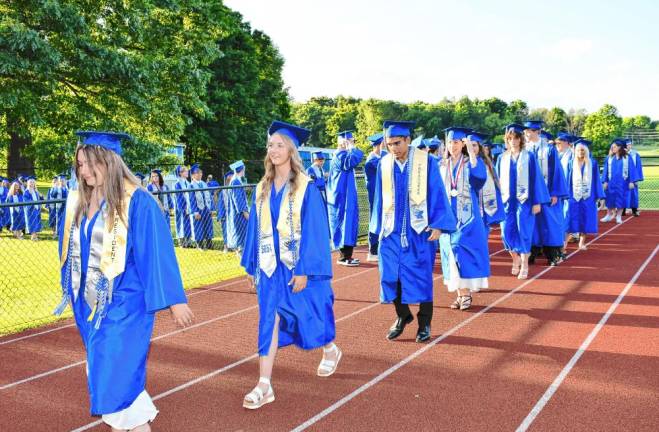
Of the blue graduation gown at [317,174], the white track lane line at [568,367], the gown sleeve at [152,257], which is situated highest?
the blue graduation gown at [317,174]

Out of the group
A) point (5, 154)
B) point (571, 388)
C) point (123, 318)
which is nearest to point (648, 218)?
point (571, 388)

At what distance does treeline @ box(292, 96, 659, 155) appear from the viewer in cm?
7362

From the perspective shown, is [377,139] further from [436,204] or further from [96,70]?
[96,70]

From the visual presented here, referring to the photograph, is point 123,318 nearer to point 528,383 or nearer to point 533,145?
point 528,383

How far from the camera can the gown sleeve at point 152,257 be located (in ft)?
10.5

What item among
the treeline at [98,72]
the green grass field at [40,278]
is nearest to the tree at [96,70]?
the treeline at [98,72]

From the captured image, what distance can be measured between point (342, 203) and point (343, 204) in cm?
2

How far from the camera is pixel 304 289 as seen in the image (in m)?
4.37

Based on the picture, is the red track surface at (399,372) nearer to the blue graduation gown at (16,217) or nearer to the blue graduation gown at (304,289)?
the blue graduation gown at (304,289)

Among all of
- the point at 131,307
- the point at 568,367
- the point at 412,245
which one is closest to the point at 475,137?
the point at 412,245

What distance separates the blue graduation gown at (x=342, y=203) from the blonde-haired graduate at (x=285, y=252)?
6.01 meters

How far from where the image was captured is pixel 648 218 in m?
17.2

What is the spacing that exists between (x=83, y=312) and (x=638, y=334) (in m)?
4.87

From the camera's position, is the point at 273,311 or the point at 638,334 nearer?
the point at 273,311
